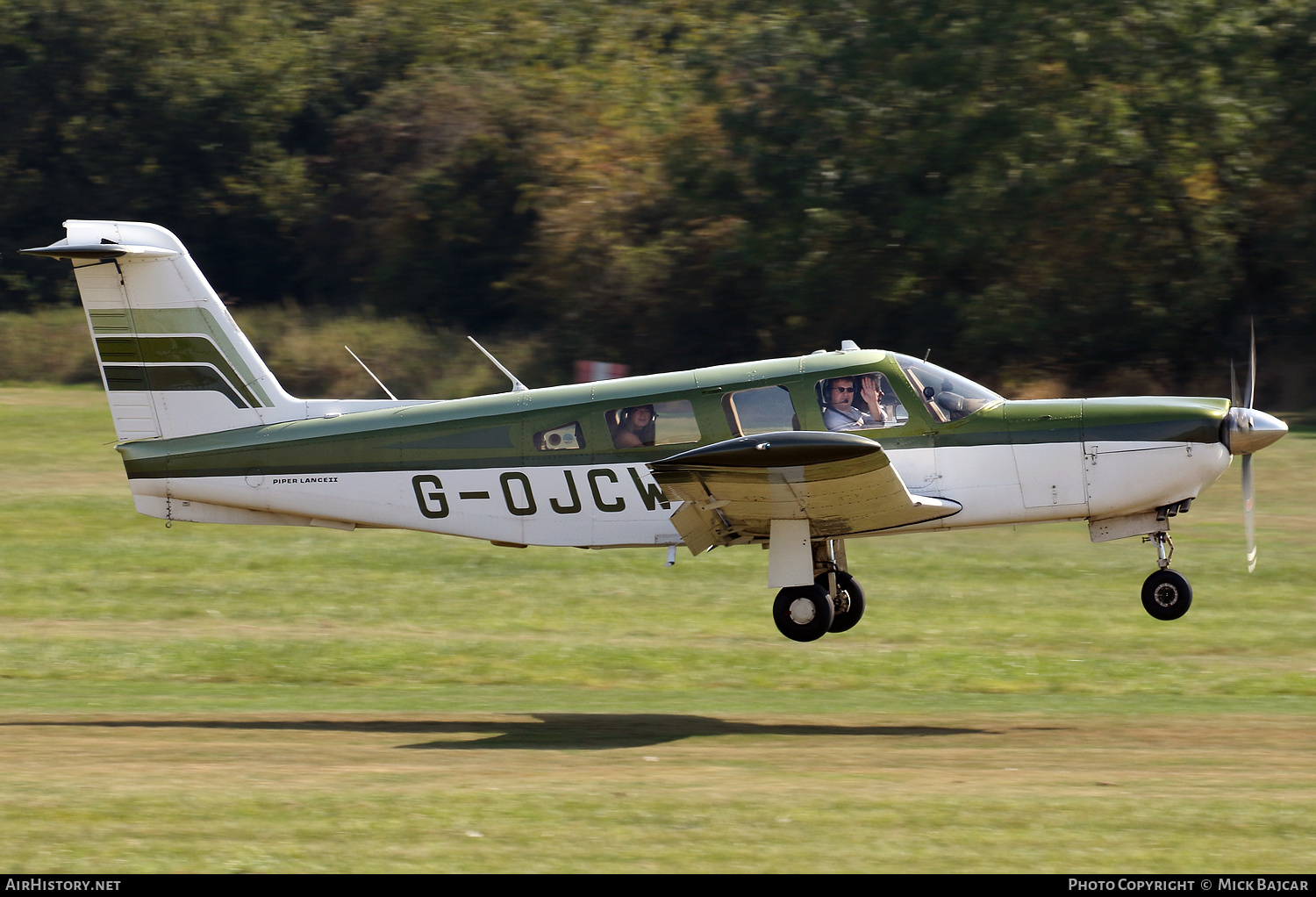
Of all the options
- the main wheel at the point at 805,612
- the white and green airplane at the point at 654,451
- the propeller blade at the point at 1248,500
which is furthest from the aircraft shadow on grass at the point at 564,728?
the propeller blade at the point at 1248,500

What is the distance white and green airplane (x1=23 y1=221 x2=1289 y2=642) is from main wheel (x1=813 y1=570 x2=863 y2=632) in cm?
2

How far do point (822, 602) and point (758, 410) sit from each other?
5.12 feet

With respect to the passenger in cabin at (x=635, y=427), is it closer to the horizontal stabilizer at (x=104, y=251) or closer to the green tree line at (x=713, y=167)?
the horizontal stabilizer at (x=104, y=251)

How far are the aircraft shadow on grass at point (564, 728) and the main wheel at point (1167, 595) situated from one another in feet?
5.14

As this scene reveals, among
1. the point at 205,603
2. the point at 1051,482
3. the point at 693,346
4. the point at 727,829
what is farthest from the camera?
the point at 693,346

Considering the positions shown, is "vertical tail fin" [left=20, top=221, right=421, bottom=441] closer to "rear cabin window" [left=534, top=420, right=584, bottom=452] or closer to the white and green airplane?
the white and green airplane

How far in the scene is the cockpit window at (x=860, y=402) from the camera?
11133 millimetres

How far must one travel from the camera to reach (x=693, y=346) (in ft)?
107

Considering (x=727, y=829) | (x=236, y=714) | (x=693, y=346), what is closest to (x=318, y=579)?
(x=236, y=714)

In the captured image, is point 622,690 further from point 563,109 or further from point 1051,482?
point 563,109

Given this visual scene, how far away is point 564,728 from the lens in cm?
1209

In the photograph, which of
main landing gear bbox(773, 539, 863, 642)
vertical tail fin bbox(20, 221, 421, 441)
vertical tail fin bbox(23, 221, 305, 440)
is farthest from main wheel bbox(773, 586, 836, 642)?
vertical tail fin bbox(23, 221, 305, 440)

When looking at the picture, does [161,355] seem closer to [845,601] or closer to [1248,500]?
[845,601]

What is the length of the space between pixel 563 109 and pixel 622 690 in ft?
86.0
